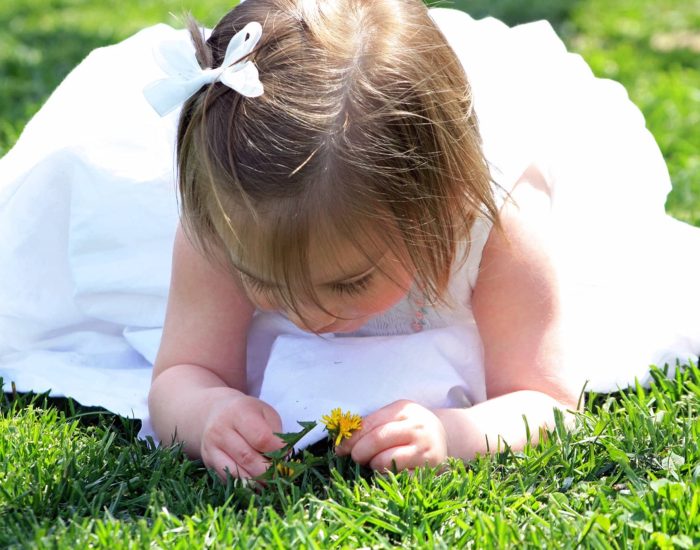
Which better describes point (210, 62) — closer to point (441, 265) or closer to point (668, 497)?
point (441, 265)

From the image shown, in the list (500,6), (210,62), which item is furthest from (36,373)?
(500,6)

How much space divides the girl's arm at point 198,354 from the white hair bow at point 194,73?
1.17 ft

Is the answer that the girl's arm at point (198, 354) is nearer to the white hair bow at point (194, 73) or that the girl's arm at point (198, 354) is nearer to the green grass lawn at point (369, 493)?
the green grass lawn at point (369, 493)

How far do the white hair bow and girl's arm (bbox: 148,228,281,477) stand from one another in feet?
1.17

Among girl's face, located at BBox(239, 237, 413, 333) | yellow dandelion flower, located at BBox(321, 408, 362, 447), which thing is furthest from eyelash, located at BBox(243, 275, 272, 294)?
yellow dandelion flower, located at BBox(321, 408, 362, 447)

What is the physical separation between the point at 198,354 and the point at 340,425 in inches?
16.8

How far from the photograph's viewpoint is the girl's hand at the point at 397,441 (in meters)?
1.73

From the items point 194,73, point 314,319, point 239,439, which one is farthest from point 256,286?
point 194,73

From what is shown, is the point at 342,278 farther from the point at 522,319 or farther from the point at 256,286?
the point at 522,319

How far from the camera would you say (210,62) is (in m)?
1.79

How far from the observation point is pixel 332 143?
1646mm

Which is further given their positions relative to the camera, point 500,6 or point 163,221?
point 500,6

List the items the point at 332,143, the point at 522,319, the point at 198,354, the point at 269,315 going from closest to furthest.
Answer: the point at 332,143 → the point at 522,319 → the point at 198,354 → the point at 269,315

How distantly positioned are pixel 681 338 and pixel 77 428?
1198mm
